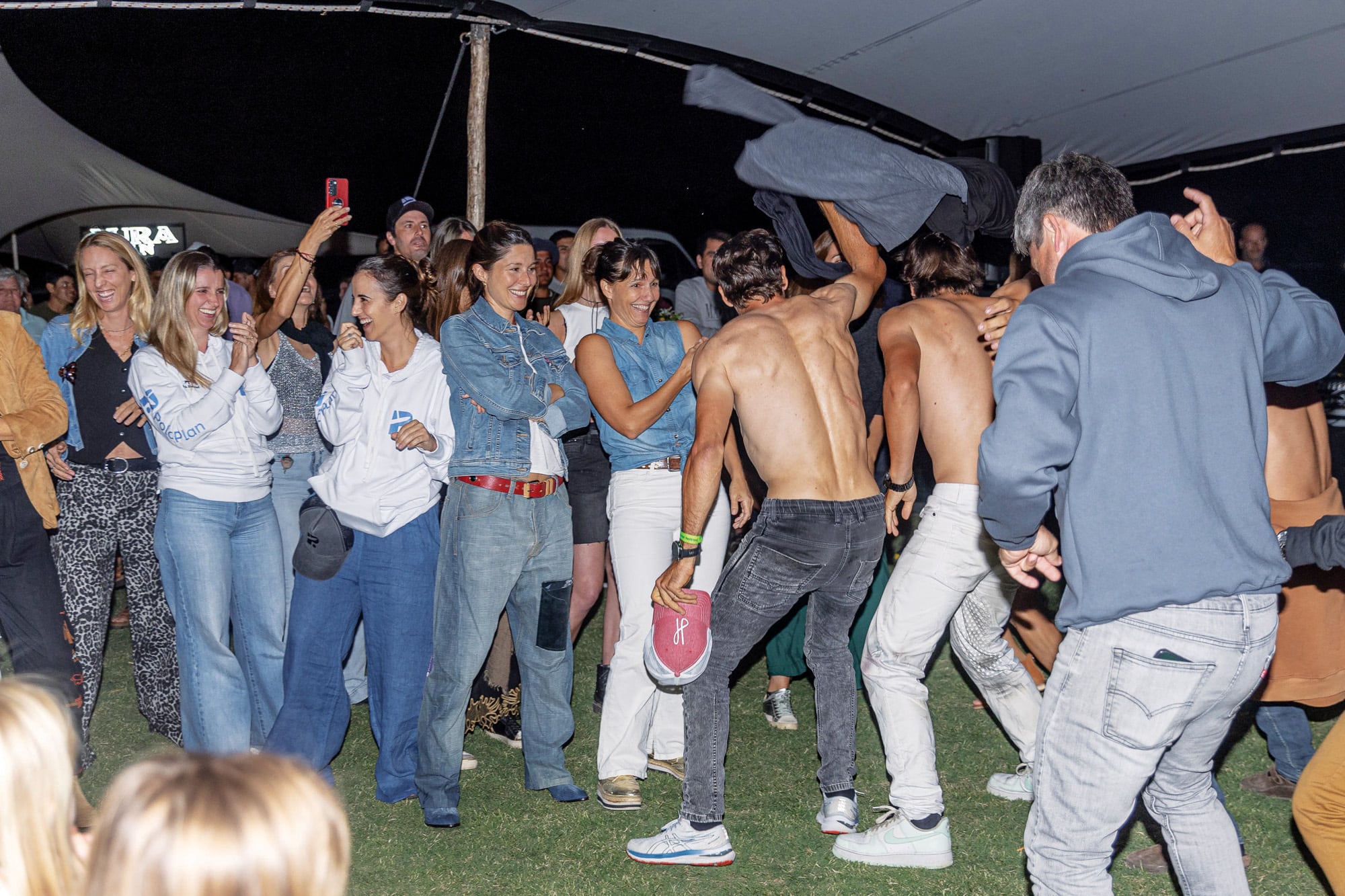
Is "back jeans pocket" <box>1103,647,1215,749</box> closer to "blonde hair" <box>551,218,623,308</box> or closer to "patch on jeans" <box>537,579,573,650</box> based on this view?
"patch on jeans" <box>537,579,573,650</box>

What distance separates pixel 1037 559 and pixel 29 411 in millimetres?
3573

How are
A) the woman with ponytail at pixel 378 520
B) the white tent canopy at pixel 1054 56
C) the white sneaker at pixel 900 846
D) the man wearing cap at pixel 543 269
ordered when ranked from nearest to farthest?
the white sneaker at pixel 900 846 < the woman with ponytail at pixel 378 520 < the man wearing cap at pixel 543 269 < the white tent canopy at pixel 1054 56

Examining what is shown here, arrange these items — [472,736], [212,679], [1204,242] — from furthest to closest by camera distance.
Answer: [472,736], [212,679], [1204,242]

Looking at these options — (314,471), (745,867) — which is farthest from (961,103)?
(745,867)

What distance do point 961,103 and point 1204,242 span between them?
20.6 feet

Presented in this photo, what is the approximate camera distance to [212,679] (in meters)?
4.00

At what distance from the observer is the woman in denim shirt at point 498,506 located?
3832mm

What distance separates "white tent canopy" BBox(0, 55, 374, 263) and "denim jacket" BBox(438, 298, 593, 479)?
8.42 metres

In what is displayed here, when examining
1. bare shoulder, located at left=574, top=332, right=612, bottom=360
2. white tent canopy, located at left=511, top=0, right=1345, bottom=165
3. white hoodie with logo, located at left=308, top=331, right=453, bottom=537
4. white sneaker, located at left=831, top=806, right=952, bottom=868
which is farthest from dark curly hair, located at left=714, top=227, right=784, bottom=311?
white tent canopy, located at left=511, top=0, right=1345, bottom=165

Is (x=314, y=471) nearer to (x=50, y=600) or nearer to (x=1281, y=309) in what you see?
(x=50, y=600)

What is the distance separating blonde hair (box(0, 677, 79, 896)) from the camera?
4.45 feet

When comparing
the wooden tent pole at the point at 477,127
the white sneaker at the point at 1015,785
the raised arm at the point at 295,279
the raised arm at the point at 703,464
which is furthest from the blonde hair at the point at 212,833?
the wooden tent pole at the point at 477,127

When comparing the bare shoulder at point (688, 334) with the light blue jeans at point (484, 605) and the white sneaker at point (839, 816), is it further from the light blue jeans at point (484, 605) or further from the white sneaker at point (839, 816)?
the white sneaker at point (839, 816)

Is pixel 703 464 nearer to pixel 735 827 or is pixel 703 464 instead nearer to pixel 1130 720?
pixel 735 827
